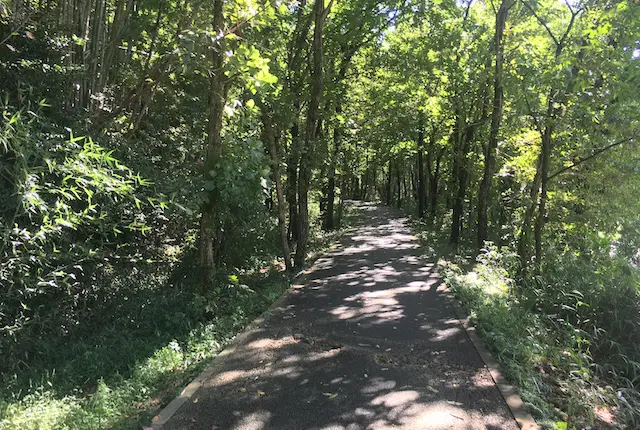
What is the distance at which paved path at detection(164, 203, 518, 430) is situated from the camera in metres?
4.04

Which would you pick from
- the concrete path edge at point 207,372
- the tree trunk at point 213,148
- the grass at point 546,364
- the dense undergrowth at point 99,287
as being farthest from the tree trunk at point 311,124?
the grass at point 546,364

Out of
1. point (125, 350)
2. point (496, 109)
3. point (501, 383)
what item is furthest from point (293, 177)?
point (501, 383)

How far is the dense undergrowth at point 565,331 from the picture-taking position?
4.58 m

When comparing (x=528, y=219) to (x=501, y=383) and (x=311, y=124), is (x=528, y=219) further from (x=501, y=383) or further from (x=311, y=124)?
(x=501, y=383)

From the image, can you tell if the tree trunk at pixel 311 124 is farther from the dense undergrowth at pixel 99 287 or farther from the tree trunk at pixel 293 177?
the dense undergrowth at pixel 99 287

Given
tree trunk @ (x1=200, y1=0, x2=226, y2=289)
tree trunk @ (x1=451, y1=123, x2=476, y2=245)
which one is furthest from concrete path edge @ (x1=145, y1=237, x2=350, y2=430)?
tree trunk @ (x1=451, y1=123, x2=476, y2=245)

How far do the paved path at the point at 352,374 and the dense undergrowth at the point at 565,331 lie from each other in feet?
1.43

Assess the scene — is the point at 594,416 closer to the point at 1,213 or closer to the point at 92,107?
the point at 1,213

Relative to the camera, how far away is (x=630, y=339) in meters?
6.46

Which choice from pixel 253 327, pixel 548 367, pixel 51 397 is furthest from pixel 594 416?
pixel 51 397

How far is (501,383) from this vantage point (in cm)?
475

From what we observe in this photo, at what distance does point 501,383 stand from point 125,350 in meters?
4.29

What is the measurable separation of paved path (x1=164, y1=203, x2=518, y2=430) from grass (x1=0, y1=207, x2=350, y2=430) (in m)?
0.42

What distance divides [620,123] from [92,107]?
28.0ft
